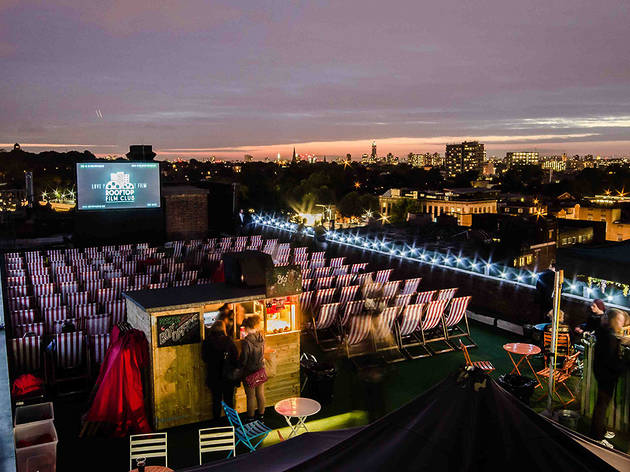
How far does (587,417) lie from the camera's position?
5.92 meters

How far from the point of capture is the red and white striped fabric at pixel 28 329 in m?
7.81

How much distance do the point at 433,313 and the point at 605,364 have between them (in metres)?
3.60

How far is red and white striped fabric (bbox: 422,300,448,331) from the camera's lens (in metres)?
8.74

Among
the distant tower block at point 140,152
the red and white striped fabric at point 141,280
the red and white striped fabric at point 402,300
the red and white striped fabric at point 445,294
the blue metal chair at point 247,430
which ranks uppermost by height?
the distant tower block at point 140,152

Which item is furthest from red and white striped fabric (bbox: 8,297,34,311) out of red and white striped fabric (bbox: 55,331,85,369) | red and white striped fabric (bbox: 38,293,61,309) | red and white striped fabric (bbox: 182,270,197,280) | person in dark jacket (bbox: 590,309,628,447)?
person in dark jacket (bbox: 590,309,628,447)

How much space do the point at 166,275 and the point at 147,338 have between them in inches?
252

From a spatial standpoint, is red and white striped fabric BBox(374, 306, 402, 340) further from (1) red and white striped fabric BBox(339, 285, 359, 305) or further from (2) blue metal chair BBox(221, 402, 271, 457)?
(2) blue metal chair BBox(221, 402, 271, 457)

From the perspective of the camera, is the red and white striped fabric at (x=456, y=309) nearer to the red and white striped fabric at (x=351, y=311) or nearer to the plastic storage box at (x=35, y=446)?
the red and white striped fabric at (x=351, y=311)

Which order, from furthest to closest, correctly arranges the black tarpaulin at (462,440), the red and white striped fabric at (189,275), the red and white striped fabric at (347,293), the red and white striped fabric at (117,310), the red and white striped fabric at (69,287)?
the red and white striped fabric at (189,275) < the red and white striped fabric at (69,287) < the red and white striped fabric at (347,293) < the red and white striped fabric at (117,310) < the black tarpaulin at (462,440)

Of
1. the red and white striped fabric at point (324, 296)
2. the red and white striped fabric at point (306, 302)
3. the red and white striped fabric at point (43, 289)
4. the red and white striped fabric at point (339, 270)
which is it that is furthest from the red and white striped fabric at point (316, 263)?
the red and white striped fabric at point (43, 289)

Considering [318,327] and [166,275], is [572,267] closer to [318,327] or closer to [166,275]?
[318,327]

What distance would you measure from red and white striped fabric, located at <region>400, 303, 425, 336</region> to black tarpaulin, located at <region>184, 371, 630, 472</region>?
6.56 m

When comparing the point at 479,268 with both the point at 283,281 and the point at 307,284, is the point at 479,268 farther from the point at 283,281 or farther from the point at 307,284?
the point at 283,281

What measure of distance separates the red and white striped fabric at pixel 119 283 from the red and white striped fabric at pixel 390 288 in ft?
17.6
